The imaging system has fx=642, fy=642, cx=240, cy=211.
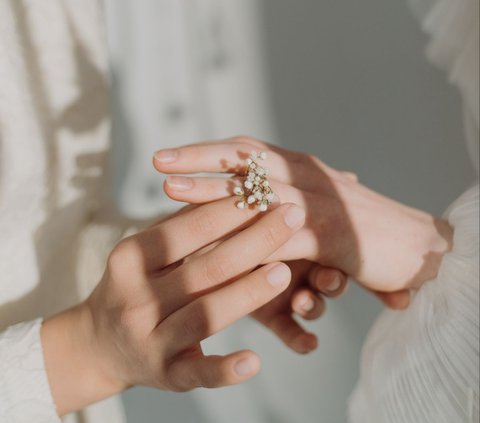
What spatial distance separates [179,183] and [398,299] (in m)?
0.31

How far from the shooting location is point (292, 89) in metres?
1.06

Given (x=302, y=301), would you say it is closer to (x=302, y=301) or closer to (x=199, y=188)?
(x=302, y=301)

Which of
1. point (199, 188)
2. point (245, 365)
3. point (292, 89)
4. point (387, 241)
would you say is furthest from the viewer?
point (292, 89)

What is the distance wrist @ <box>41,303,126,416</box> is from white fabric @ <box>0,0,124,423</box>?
0.04 feet

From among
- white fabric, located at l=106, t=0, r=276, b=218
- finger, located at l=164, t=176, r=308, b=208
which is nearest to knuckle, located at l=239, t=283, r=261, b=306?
finger, located at l=164, t=176, r=308, b=208

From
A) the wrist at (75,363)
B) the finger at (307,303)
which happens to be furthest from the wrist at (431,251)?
the wrist at (75,363)

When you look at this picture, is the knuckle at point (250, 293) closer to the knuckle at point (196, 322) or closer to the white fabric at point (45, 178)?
the knuckle at point (196, 322)

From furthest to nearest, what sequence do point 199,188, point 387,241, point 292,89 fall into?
1. point 292,89
2. point 387,241
3. point 199,188

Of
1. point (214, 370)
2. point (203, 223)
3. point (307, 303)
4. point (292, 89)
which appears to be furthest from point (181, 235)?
point (292, 89)

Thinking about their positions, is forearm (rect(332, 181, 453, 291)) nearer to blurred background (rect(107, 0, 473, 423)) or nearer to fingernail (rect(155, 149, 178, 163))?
fingernail (rect(155, 149, 178, 163))

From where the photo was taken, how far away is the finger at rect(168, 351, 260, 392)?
0.49m

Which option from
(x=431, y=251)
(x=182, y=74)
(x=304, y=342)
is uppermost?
(x=182, y=74)

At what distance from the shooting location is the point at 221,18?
1027 millimetres

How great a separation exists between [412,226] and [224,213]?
254mm
